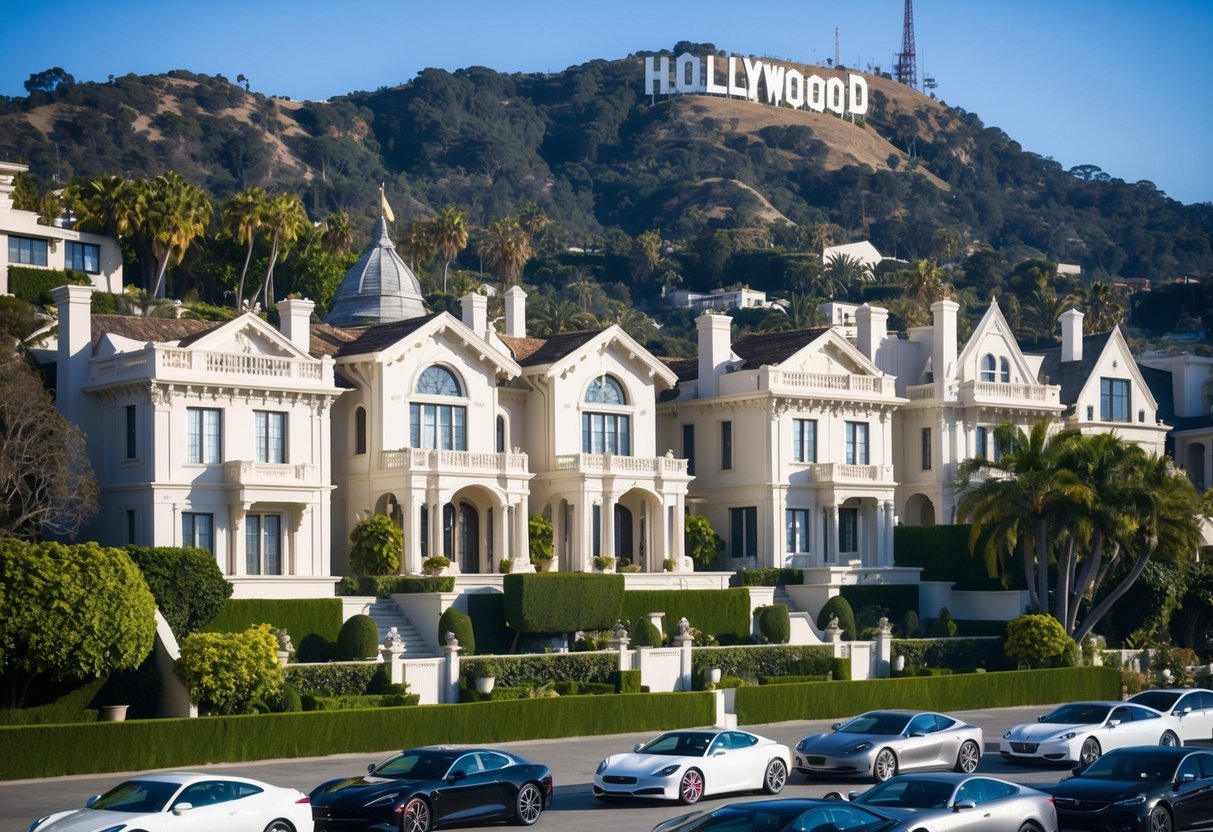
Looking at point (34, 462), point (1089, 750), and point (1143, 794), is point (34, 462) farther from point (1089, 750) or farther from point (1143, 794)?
point (1143, 794)

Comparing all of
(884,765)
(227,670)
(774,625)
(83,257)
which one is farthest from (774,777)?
(83,257)

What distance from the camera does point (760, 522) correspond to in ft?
236

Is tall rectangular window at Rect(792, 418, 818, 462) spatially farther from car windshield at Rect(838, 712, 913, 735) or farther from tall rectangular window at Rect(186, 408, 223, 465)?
car windshield at Rect(838, 712, 913, 735)

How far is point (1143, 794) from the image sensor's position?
2889 centimetres

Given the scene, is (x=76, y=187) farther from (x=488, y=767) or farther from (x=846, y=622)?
(x=488, y=767)

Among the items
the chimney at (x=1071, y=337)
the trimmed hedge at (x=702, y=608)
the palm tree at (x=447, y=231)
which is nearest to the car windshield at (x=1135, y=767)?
the trimmed hedge at (x=702, y=608)

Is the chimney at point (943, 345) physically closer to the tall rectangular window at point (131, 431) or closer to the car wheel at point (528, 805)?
the tall rectangular window at point (131, 431)

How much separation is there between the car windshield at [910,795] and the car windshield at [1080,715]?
14.6 m

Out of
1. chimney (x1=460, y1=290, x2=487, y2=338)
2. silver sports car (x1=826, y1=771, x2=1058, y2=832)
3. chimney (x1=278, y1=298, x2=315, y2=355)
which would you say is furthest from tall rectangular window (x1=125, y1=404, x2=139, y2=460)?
silver sports car (x1=826, y1=771, x2=1058, y2=832)

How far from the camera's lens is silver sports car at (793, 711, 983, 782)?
36094mm

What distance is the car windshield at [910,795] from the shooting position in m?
25.8

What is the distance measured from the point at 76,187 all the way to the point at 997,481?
198 ft

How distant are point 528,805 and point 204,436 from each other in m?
30.8

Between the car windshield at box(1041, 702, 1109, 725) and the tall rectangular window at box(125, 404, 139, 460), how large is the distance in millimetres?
31651
